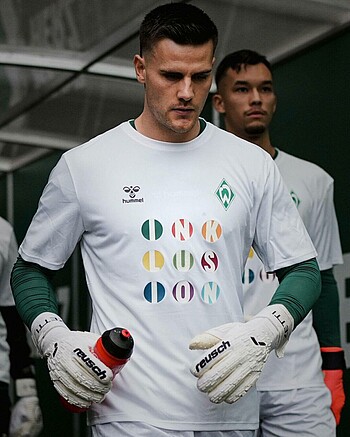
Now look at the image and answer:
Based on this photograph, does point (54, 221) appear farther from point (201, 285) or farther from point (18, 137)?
point (18, 137)

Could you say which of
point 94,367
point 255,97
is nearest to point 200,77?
point 94,367

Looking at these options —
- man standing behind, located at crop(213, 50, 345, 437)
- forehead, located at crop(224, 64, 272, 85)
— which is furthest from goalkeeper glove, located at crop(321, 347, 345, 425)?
forehead, located at crop(224, 64, 272, 85)

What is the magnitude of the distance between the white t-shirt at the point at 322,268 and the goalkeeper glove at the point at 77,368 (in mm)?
1254

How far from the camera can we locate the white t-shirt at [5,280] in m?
4.94

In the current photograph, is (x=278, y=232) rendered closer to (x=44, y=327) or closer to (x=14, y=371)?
(x=44, y=327)

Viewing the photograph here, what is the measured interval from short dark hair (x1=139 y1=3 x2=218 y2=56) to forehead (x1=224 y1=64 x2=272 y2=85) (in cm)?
156

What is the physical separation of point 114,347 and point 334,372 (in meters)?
1.83

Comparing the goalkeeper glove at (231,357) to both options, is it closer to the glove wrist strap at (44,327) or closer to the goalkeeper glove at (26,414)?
the glove wrist strap at (44,327)

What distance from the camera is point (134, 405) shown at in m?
3.25

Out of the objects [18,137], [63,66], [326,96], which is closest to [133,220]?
[326,96]

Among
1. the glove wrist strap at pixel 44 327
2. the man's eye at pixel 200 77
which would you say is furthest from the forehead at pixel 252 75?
the glove wrist strap at pixel 44 327

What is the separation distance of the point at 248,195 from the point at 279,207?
0.10 meters

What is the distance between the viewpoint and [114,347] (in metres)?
3.08

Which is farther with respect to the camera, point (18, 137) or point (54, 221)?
point (18, 137)
